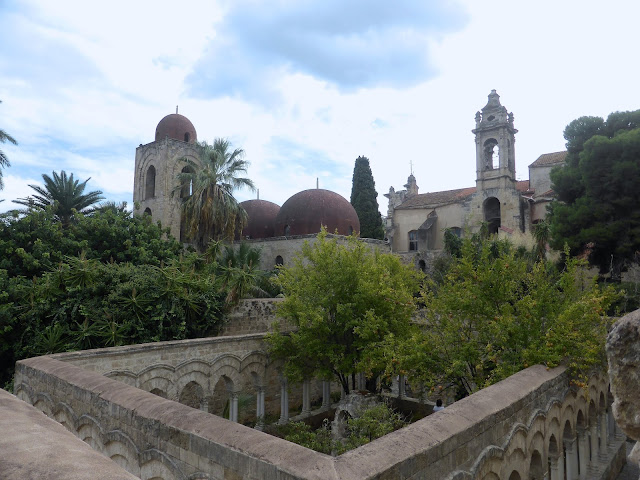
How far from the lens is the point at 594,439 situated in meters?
9.22

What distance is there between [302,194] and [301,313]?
1607 cm

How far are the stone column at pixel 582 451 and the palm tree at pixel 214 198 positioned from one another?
16480 millimetres

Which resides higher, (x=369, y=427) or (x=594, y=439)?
(x=369, y=427)

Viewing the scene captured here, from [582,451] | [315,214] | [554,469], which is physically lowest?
[582,451]

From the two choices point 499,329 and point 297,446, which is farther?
point 499,329

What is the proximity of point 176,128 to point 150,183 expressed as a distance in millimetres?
4122

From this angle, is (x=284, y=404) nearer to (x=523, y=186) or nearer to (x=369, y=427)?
(x=369, y=427)

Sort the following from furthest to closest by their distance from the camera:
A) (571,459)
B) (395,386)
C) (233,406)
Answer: (395,386) → (233,406) → (571,459)

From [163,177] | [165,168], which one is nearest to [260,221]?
[163,177]

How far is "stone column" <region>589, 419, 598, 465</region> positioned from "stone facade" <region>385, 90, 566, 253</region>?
2160 centimetres

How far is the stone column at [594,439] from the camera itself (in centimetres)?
905

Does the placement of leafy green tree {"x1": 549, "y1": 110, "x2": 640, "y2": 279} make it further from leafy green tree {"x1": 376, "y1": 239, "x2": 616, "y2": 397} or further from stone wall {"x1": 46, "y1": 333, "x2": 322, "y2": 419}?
stone wall {"x1": 46, "y1": 333, "x2": 322, "y2": 419}

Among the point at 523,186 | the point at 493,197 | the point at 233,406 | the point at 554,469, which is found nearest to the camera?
the point at 554,469

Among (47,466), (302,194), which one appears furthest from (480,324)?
(302,194)
